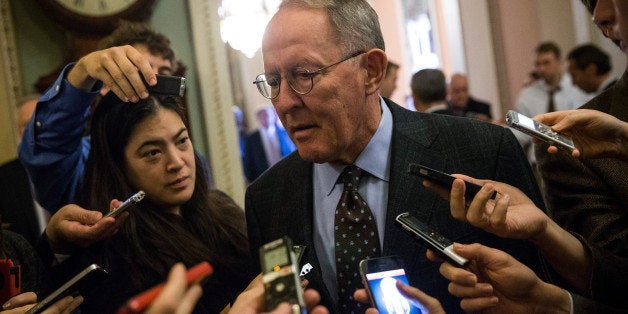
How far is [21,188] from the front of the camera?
3.01m

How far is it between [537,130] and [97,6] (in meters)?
2.68

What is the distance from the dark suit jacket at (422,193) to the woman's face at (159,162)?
0.23 metres

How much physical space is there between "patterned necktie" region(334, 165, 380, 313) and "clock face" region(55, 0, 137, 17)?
6.94 ft

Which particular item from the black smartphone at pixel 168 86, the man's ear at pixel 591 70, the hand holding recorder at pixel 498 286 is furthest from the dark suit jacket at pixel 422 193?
the man's ear at pixel 591 70

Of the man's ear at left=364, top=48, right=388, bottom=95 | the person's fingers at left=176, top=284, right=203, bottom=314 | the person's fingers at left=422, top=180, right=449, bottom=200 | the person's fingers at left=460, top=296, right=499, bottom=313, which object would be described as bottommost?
the person's fingers at left=460, top=296, right=499, bottom=313

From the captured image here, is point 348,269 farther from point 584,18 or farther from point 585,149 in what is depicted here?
point 584,18

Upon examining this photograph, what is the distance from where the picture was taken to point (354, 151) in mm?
1987

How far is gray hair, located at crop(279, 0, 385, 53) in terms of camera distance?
1.95 m

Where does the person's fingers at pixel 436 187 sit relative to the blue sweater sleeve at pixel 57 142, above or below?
below

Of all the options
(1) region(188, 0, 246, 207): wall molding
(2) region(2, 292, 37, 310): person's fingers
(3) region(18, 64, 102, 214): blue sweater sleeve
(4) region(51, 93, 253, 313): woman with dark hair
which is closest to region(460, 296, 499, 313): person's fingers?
(4) region(51, 93, 253, 313): woman with dark hair

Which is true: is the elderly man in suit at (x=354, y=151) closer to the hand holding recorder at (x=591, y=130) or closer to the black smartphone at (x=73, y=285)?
the hand holding recorder at (x=591, y=130)

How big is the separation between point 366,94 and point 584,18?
6.23 meters

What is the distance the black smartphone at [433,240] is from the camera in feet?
4.68

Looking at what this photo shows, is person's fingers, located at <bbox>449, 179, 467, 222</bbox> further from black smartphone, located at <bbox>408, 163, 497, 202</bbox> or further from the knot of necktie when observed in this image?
the knot of necktie
